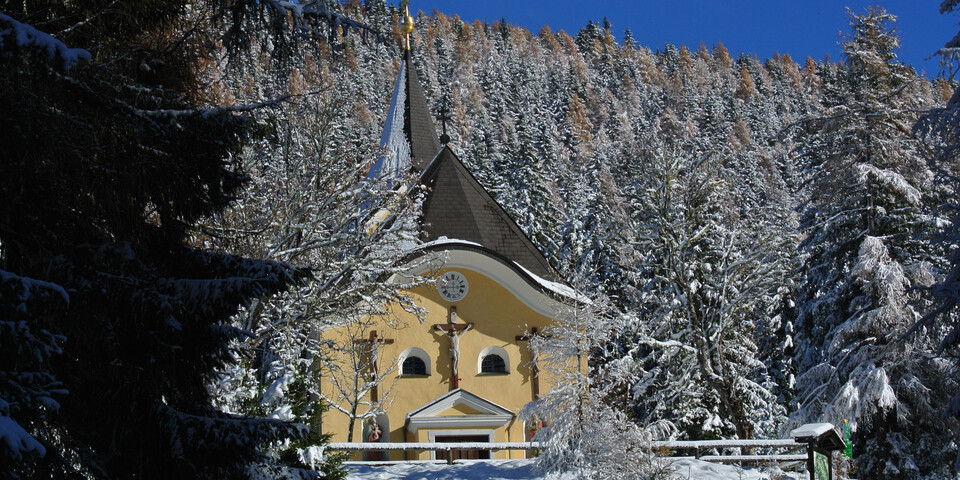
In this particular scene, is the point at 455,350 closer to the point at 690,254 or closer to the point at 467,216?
the point at 467,216

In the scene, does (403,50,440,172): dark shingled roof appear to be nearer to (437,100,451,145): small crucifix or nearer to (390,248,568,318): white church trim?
(437,100,451,145): small crucifix

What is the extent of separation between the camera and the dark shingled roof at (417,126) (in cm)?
2934

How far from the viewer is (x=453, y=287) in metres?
22.4

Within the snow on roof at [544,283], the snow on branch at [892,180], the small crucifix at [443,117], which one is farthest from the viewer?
the small crucifix at [443,117]

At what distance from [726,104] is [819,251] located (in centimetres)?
10924

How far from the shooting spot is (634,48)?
192 metres

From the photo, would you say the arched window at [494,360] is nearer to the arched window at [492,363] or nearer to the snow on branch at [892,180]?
the arched window at [492,363]

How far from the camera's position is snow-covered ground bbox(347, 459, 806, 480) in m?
15.3

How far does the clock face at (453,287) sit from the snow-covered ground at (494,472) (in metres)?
6.38

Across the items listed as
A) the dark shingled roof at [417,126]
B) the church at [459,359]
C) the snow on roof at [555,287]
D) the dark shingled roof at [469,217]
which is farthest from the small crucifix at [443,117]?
the snow on roof at [555,287]

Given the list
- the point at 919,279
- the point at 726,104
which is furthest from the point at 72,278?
the point at 726,104

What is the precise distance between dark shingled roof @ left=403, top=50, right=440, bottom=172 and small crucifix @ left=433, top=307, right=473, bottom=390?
752 centimetres

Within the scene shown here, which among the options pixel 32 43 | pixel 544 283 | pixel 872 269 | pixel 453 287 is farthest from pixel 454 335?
pixel 32 43

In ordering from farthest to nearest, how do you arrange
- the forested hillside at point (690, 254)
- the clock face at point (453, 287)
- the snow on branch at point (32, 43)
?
the clock face at point (453, 287) → the forested hillside at point (690, 254) → the snow on branch at point (32, 43)
